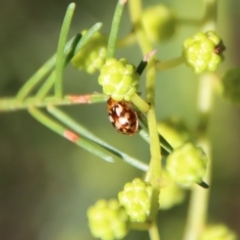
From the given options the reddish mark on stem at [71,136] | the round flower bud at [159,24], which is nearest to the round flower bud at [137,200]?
the reddish mark on stem at [71,136]

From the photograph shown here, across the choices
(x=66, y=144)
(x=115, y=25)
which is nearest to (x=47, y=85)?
(x=115, y=25)

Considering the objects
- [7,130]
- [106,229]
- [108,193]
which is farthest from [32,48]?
[106,229]

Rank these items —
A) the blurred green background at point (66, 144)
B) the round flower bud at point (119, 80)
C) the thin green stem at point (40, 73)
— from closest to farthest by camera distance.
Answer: the round flower bud at point (119, 80)
the thin green stem at point (40, 73)
the blurred green background at point (66, 144)

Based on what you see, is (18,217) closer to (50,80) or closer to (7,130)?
(7,130)

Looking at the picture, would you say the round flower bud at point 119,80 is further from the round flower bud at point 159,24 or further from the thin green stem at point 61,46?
the round flower bud at point 159,24

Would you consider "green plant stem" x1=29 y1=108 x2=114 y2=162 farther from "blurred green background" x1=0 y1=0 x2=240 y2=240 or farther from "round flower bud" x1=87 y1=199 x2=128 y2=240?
"blurred green background" x1=0 y1=0 x2=240 y2=240

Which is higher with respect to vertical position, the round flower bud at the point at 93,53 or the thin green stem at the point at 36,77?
the thin green stem at the point at 36,77

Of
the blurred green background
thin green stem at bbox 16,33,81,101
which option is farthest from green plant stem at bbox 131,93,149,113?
the blurred green background
